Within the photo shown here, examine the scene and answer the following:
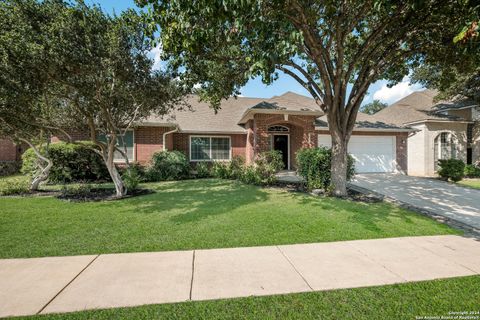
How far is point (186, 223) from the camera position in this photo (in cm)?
534

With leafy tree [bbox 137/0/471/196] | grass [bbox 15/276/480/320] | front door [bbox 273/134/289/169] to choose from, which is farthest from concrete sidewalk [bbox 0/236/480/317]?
front door [bbox 273/134/289/169]

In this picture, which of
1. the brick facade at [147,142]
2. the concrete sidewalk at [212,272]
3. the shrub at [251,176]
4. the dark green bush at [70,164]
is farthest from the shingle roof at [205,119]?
the concrete sidewalk at [212,272]

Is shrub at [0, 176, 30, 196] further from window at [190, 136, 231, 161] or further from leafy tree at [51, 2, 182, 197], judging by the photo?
window at [190, 136, 231, 161]

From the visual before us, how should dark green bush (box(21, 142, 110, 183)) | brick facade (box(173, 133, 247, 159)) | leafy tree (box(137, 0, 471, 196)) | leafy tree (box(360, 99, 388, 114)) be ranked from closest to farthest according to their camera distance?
leafy tree (box(137, 0, 471, 196)), dark green bush (box(21, 142, 110, 183)), brick facade (box(173, 133, 247, 159)), leafy tree (box(360, 99, 388, 114))

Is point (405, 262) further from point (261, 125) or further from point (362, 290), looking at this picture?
point (261, 125)

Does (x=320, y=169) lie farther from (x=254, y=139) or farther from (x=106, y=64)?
(x=106, y=64)

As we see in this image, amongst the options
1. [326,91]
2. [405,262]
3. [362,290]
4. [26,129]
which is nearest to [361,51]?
[326,91]

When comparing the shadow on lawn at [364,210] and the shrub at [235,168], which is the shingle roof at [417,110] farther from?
the shadow on lawn at [364,210]

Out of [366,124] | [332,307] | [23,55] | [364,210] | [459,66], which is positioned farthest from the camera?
Answer: [366,124]

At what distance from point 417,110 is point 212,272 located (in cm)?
2080

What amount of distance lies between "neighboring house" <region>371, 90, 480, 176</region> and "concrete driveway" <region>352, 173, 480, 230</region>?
640cm

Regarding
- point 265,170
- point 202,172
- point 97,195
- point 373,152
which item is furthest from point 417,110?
point 97,195

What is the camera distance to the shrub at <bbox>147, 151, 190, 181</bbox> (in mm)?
12156

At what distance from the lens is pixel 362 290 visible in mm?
2842
